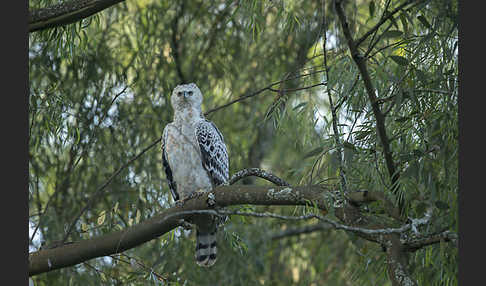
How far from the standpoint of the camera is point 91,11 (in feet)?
10.5

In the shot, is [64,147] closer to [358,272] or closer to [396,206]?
[358,272]

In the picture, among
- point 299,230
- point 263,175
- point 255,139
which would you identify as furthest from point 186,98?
point 299,230

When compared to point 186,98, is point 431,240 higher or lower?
lower

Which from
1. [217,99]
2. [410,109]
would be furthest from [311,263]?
[410,109]

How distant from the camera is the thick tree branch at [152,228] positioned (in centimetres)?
268

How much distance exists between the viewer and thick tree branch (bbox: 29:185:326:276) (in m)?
2.68

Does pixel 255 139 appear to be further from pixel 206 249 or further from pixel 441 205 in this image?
pixel 441 205

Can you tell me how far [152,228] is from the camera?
2928mm

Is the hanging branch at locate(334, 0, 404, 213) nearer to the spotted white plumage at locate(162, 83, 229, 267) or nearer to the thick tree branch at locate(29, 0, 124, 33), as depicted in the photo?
the thick tree branch at locate(29, 0, 124, 33)

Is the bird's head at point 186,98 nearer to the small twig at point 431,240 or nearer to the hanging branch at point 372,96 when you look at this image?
the hanging branch at point 372,96

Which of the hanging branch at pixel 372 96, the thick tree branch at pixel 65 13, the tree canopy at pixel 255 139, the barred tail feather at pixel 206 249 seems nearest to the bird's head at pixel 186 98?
A: the tree canopy at pixel 255 139

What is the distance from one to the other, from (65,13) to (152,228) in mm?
1178

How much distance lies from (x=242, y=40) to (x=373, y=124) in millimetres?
2836

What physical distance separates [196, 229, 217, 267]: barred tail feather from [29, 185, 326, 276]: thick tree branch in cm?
96
